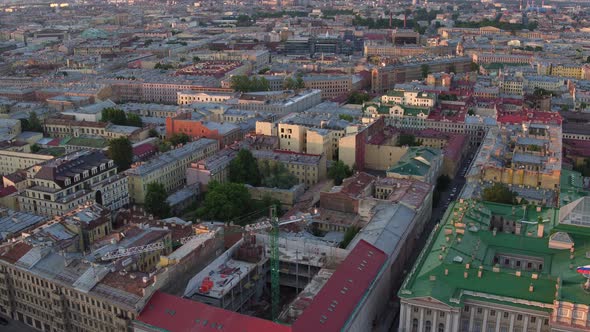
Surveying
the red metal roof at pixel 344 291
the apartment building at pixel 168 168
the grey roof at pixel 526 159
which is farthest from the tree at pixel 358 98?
the red metal roof at pixel 344 291

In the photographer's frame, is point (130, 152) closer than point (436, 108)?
Yes

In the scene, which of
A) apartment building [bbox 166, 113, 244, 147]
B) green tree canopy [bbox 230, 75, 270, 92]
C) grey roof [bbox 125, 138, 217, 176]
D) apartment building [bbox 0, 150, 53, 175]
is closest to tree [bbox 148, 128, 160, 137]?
apartment building [bbox 166, 113, 244, 147]

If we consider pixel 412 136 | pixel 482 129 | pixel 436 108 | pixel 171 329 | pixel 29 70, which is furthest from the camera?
pixel 29 70

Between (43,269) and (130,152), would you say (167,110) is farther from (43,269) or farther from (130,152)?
(43,269)

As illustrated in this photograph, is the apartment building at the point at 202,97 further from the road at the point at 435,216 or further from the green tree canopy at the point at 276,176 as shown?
the road at the point at 435,216

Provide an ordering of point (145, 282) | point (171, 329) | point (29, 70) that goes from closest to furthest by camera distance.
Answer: point (171, 329)
point (145, 282)
point (29, 70)

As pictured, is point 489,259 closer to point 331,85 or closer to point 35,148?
point 35,148

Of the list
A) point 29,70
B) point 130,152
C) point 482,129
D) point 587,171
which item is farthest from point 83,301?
point 29,70
